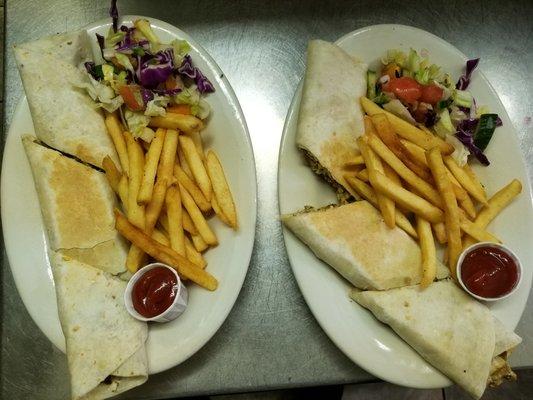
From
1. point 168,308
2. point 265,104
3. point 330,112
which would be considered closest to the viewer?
point 168,308

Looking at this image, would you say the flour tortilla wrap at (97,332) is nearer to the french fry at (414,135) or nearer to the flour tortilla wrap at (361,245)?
the flour tortilla wrap at (361,245)

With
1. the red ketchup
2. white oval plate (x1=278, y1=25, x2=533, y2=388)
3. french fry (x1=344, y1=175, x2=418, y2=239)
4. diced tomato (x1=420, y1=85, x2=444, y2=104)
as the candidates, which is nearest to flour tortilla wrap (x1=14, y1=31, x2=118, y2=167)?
the red ketchup

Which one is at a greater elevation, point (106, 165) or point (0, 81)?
point (106, 165)

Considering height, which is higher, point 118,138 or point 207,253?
point 118,138

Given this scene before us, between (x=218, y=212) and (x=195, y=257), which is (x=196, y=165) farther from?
(x=195, y=257)

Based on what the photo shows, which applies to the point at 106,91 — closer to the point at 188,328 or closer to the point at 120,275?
the point at 120,275

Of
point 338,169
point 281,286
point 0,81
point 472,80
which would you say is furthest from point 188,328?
point 0,81

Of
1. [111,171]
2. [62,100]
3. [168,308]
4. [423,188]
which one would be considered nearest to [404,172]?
[423,188]
